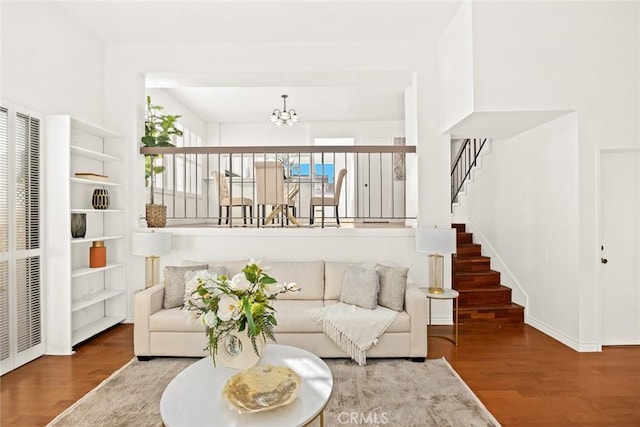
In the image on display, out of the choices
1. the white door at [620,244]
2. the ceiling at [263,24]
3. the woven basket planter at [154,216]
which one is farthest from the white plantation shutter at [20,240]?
the white door at [620,244]

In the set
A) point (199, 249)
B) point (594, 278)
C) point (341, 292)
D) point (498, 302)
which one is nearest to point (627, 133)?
point (594, 278)

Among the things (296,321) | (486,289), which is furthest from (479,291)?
(296,321)

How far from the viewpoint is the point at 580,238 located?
367 cm

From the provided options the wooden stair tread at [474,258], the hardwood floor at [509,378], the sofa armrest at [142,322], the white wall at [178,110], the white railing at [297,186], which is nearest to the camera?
the hardwood floor at [509,378]

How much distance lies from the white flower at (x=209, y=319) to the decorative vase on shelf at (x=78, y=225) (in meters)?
2.61

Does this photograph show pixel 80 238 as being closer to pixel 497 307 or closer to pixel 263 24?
pixel 263 24

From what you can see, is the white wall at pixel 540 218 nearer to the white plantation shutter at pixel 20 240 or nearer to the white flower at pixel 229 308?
the white flower at pixel 229 308

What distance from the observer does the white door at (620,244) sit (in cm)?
376

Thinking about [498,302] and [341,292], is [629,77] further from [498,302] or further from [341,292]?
[341,292]

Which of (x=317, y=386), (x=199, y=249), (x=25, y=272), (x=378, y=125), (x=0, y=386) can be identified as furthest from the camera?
(x=378, y=125)

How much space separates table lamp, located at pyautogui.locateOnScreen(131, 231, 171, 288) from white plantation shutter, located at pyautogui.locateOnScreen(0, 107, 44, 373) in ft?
2.85

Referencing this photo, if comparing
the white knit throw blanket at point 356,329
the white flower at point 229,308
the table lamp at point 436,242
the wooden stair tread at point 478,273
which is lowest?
the white knit throw blanket at point 356,329

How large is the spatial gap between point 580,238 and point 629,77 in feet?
5.77

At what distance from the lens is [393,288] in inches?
138
